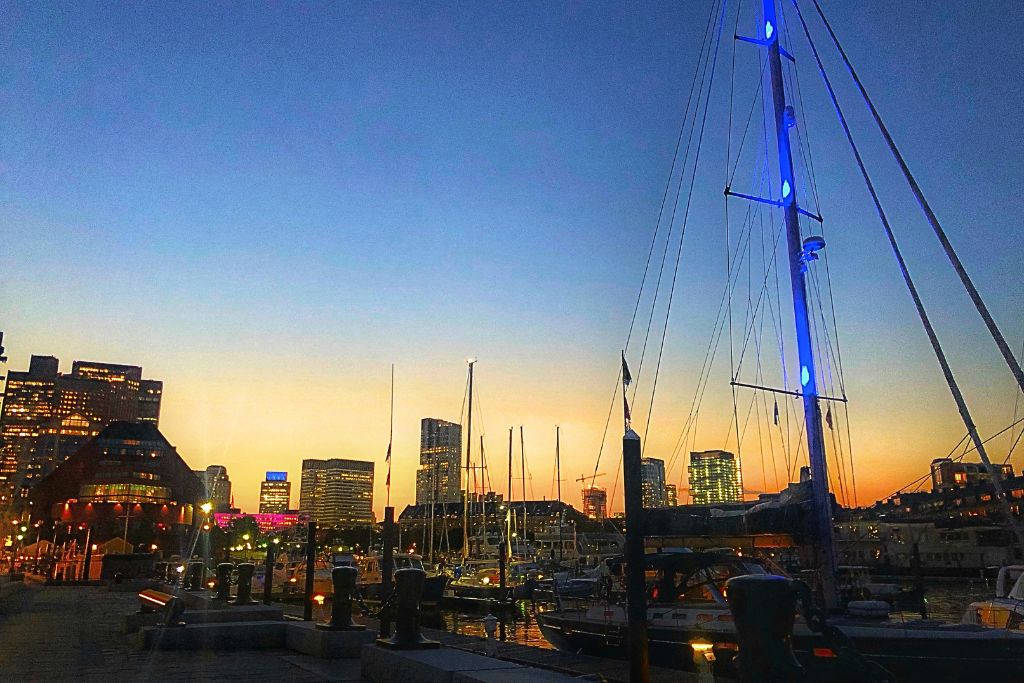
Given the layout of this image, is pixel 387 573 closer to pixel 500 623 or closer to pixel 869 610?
pixel 869 610

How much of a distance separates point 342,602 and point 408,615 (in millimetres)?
3937

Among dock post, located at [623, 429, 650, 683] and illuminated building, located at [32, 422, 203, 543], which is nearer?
dock post, located at [623, 429, 650, 683]

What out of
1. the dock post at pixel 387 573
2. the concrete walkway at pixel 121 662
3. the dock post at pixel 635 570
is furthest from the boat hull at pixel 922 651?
the dock post at pixel 387 573

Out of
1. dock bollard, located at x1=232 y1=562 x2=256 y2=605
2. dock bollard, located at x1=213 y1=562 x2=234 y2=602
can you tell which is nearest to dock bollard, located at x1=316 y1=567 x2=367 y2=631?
dock bollard, located at x1=232 y1=562 x2=256 y2=605

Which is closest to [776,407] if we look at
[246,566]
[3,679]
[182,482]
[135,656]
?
[246,566]

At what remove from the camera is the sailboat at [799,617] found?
12648 mm

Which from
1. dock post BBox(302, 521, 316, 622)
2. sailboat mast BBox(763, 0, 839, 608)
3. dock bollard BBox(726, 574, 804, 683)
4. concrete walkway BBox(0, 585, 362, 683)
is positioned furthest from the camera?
dock post BBox(302, 521, 316, 622)

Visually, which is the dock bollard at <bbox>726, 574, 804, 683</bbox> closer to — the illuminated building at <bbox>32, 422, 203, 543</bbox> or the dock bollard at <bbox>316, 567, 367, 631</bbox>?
the dock bollard at <bbox>316, 567, 367, 631</bbox>

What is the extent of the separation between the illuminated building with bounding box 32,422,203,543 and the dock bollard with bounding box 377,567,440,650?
12751 cm

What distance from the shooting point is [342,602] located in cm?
1269

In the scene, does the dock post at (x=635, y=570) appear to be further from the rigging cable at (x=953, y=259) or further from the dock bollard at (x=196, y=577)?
the dock bollard at (x=196, y=577)

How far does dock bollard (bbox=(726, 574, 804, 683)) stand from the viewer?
17.4ft

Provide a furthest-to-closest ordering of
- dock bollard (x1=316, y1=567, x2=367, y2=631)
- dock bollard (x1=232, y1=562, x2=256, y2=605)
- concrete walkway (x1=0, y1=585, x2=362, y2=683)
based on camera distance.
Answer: dock bollard (x1=232, y1=562, x2=256, y2=605), dock bollard (x1=316, y1=567, x2=367, y2=631), concrete walkway (x1=0, y1=585, x2=362, y2=683)

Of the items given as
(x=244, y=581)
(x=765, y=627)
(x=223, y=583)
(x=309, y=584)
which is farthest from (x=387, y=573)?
(x=765, y=627)
